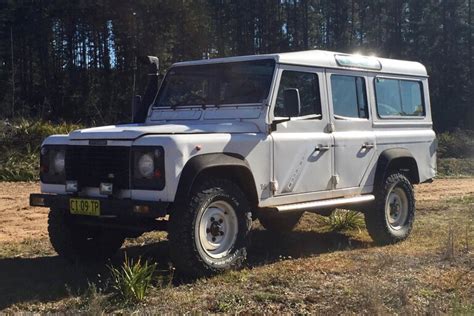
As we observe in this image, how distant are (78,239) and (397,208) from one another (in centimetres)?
436

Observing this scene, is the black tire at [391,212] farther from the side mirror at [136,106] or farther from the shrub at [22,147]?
the shrub at [22,147]

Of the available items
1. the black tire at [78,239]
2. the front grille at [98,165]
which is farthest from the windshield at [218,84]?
the black tire at [78,239]

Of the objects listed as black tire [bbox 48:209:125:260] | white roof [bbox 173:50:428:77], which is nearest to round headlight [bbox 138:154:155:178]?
black tire [bbox 48:209:125:260]

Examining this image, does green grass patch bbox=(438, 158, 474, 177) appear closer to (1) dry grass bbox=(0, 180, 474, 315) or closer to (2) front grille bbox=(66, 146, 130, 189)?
(1) dry grass bbox=(0, 180, 474, 315)

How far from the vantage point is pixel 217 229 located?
6.47 meters

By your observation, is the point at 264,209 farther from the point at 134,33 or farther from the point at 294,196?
the point at 134,33

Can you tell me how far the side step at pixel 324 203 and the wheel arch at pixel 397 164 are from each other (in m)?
0.36

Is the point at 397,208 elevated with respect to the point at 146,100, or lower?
lower

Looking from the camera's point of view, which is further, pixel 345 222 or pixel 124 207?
pixel 345 222

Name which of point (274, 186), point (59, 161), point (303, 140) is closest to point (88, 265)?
point (59, 161)

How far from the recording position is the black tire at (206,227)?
6023mm

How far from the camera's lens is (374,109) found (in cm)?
856

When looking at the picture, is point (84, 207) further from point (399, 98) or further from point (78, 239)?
point (399, 98)

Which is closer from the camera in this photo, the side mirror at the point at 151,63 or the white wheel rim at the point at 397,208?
the side mirror at the point at 151,63
